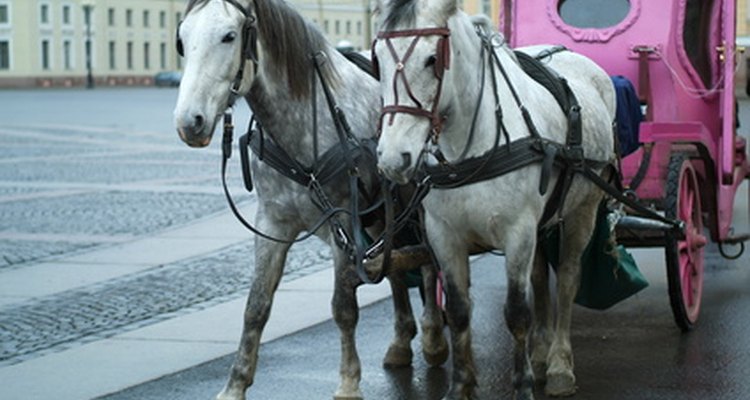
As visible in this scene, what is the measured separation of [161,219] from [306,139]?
28.9 ft

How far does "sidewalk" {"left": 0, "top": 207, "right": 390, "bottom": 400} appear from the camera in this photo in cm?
827

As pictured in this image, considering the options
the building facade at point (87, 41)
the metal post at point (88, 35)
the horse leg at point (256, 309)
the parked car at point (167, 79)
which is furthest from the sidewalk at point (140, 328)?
the metal post at point (88, 35)

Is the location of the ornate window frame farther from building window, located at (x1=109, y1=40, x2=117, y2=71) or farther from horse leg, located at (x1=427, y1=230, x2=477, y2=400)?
building window, located at (x1=109, y1=40, x2=117, y2=71)

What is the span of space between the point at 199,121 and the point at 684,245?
13.3 feet

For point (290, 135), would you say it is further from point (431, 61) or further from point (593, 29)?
point (593, 29)

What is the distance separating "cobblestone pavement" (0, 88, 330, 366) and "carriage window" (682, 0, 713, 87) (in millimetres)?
3496

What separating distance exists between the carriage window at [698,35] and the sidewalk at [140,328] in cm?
284

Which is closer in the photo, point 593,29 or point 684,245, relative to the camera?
point 684,245

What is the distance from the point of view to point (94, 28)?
9800 cm

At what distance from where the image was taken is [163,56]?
10556cm

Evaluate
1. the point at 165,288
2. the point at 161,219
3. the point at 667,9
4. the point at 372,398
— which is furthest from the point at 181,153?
the point at 372,398

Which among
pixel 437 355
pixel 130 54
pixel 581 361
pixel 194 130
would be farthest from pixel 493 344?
pixel 130 54

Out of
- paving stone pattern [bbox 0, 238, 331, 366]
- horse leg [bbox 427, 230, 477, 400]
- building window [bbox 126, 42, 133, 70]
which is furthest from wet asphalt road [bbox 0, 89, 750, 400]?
building window [bbox 126, 42, 133, 70]

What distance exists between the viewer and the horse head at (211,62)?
667cm
